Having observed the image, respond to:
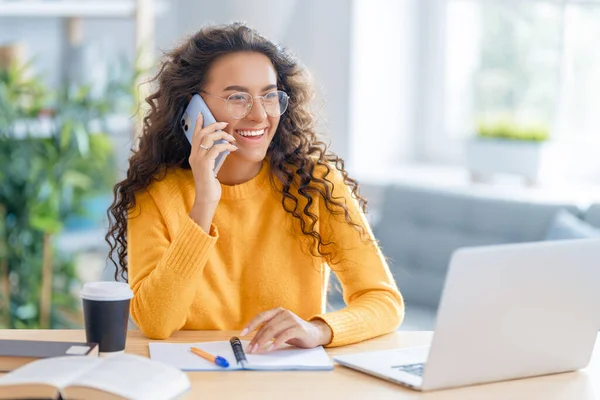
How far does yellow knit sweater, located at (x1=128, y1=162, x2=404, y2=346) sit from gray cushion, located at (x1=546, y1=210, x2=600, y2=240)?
1.06 m

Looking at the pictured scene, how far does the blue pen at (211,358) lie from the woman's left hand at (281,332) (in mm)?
76

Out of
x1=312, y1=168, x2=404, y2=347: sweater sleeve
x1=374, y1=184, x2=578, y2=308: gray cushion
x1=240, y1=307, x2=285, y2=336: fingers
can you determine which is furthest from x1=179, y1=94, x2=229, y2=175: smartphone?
x1=374, y1=184, x2=578, y2=308: gray cushion

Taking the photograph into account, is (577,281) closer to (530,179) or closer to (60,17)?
(530,179)

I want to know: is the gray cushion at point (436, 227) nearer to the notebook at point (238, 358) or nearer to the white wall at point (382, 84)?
the white wall at point (382, 84)

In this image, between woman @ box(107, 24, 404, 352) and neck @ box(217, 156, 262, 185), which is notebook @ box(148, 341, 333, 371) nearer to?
woman @ box(107, 24, 404, 352)

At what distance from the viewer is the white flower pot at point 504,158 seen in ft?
11.5

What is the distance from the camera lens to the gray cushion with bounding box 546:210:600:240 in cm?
279

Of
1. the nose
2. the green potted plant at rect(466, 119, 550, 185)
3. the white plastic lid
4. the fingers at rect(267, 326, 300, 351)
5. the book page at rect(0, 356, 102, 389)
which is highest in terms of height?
the nose

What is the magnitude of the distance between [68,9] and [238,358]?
2344 mm

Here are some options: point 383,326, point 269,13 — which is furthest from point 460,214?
point 383,326

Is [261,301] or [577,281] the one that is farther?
[261,301]

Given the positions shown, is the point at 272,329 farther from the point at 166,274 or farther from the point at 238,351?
the point at 166,274

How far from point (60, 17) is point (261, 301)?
211 centimetres

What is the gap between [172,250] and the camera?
176cm
